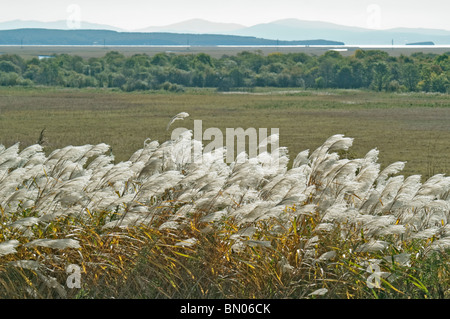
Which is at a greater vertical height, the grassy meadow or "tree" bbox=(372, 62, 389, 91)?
the grassy meadow

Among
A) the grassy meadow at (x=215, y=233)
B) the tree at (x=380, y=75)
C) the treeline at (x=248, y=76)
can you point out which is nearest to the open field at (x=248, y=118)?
the tree at (x=380, y=75)

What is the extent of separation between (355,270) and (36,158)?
12.6ft

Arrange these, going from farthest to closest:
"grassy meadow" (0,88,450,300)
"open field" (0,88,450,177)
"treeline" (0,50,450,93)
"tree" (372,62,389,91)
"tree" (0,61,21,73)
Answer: "tree" (0,61,21,73)
"tree" (372,62,389,91)
"treeline" (0,50,450,93)
"open field" (0,88,450,177)
"grassy meadow" (0,88,450,300)

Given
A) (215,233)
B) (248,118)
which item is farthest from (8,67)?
(215,233)

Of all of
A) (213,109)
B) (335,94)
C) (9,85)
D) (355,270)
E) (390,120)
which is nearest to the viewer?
(355,270)

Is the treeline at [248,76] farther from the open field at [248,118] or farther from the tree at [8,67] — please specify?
the open field at [248,118]

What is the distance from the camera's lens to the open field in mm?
26344

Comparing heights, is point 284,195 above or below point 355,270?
above

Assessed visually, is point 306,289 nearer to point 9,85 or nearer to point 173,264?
point 173,264

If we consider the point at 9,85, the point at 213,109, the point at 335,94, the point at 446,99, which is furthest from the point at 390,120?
the point at 9,85

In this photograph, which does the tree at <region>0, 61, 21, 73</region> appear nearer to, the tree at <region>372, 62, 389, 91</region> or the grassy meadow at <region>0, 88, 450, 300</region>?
the tree at <region>372, 62, 389, 91</region>

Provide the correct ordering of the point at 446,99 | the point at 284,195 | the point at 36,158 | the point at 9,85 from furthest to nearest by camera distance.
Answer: the point at 9,85 < the point at 446,99 < the point at 36,158 < the point at 284,195

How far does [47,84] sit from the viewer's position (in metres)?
74.8

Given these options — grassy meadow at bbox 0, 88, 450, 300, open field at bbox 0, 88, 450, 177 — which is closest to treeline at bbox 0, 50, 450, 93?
open field at bbox 0, 88, 450, 177
